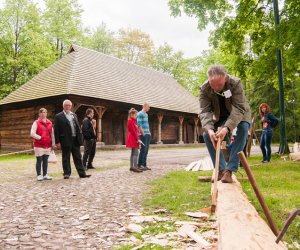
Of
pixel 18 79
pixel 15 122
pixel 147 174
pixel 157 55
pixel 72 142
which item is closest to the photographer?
pixel 72 142

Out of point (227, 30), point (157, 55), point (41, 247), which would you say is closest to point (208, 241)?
point (41, 247)

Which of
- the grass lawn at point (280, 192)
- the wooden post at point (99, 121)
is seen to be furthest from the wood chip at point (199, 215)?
the wooden post at point (99, 121)

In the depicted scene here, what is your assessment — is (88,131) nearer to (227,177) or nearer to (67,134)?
(67,134)

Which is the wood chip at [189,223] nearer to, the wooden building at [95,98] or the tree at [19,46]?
the wooden building at [95,98]

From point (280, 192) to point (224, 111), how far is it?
2.04 meters

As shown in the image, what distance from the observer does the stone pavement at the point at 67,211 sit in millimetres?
3447

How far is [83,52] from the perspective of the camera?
24.8 metres

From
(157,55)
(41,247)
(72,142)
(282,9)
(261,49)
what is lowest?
(41,247)

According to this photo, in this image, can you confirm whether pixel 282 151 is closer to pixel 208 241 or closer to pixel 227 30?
pixel 227 30

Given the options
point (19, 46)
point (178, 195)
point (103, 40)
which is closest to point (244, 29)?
point (178, 195)

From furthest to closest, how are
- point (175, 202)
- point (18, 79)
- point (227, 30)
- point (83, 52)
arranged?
point (18, 79)
point (83, 52)
point (227, 30)
point (175, 202)

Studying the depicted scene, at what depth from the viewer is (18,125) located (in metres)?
22.6

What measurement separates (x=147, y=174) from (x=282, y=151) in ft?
23.7

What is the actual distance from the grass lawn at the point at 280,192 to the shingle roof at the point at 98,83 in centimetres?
1337
